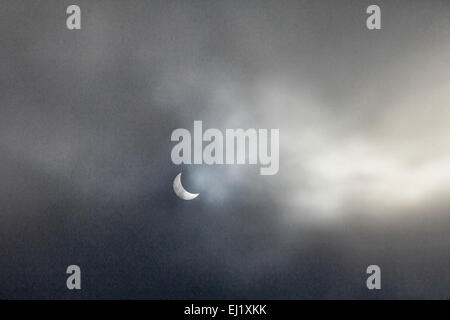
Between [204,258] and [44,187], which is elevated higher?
[44,187]

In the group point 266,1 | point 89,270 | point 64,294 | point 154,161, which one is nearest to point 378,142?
point 266,1

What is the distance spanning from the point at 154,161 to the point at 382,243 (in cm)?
131

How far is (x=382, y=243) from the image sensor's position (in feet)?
9.37

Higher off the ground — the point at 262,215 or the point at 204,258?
the point at 262,215

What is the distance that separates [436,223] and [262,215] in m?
0.94

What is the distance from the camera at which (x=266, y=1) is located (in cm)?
287

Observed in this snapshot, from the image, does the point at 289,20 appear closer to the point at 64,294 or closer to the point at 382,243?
the point at 382,243

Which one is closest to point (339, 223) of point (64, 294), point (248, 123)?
point (248, 123)

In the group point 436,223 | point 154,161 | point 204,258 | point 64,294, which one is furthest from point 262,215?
point 64,294

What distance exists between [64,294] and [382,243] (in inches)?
68.0
